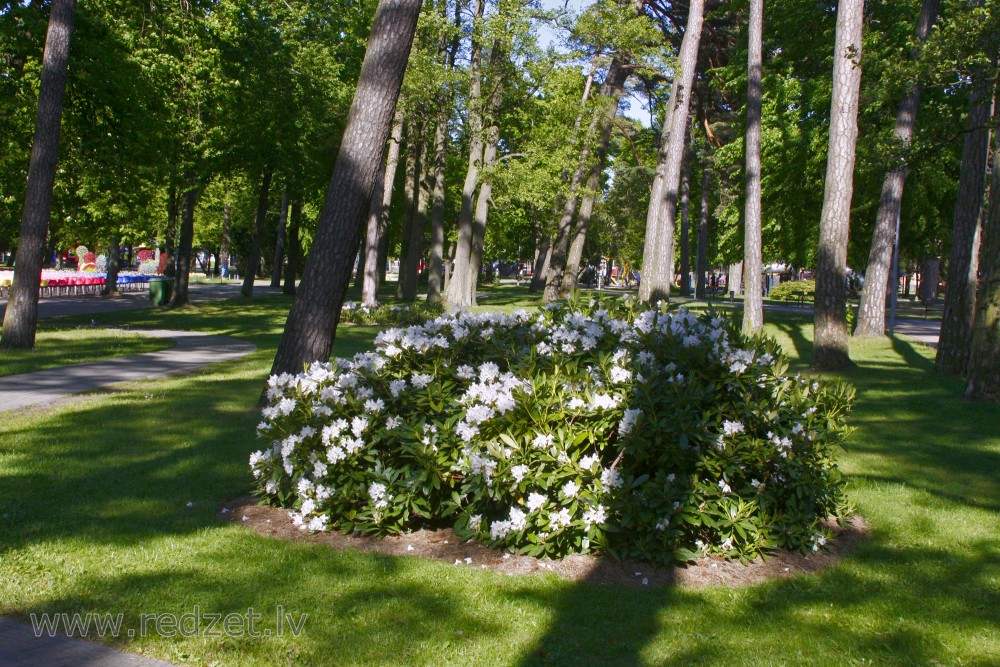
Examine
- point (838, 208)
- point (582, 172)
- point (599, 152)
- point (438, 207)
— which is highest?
point (599, 152)

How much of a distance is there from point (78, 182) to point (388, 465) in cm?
2131

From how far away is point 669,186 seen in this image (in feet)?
73.3

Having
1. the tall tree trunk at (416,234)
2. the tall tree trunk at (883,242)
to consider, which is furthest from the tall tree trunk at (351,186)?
the tall tree trunk at (416,234)

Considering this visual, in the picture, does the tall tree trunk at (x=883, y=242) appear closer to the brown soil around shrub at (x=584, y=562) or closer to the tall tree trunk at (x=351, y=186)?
the tall tree trunk at (x=351, y=186)

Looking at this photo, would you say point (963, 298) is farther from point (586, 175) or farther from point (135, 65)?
point (586, 175)

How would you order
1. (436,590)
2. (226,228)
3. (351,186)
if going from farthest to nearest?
(226,228)
(351,186)
(436,590)

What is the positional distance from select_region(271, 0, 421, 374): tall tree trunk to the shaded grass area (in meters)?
6.80

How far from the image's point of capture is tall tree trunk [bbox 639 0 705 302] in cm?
2183

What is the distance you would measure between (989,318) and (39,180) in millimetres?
15467

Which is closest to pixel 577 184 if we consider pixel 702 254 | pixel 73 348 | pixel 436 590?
pixel 702 254

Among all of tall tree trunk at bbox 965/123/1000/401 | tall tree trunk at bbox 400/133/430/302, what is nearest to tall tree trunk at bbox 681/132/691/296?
tall tree trunk at bbox 400/133/430/302

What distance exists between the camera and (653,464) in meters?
5.39

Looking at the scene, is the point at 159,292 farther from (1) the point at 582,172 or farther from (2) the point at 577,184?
(1) the point at 582,172

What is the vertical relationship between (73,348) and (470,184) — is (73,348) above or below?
below
